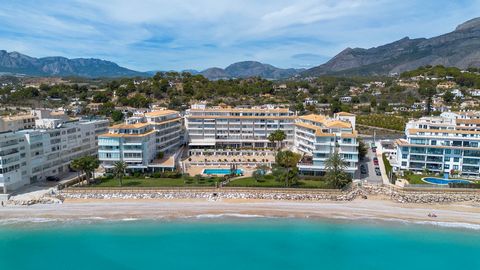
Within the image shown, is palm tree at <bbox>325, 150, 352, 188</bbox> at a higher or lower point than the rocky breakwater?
higher

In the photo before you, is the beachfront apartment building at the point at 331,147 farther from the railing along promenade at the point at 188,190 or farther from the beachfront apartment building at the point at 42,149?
the beachfront apartment building at the point at 42,149

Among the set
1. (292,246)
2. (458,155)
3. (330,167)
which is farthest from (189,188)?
(458,155)

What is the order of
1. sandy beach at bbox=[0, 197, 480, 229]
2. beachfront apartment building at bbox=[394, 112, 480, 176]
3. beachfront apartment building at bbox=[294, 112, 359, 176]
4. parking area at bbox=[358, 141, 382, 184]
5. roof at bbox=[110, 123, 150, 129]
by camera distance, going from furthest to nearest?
roof at bbox=[110, 123, 150, 129], beachfront apartment building at bbox=[394, 112, 480, 176], parking area at bbox=[358, 141, 382, 184], beachfront apartment building at bbox=[294, 112, 359, 176], sandy beach at bbox=[0, 197, 480, 229]

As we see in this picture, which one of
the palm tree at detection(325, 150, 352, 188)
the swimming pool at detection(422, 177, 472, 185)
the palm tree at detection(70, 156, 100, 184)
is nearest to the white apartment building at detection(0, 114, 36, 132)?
the palm tree at detection(70, 156, 100, 184)

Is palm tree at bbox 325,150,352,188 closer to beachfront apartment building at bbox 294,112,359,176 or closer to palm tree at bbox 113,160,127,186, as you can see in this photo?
beachfront apartment building at bbox 294,112,359,176

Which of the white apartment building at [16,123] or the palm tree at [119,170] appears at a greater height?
the white apartment building at [16,123]

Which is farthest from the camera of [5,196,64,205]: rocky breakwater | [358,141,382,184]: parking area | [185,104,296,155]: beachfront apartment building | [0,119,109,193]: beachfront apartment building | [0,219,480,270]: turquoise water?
[185,104,296,155]: beachfront apartment building

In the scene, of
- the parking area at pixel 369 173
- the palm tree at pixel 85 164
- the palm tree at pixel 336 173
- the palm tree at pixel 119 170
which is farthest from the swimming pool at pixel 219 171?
the parking area at pixel 369 173

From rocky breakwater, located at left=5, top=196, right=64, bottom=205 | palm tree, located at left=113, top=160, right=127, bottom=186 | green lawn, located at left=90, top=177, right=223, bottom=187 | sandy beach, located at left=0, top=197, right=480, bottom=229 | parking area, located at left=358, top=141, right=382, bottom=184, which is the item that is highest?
palm tree, located at left=113, top=160, right=127, bottom=186
